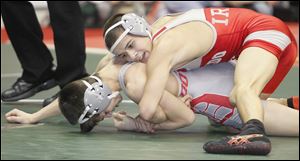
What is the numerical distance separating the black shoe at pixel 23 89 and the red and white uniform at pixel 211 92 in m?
1.48

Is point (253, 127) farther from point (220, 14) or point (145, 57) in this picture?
point (220, 14)

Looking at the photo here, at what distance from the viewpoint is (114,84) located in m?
4.56

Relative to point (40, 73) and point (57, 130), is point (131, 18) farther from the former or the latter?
point (40, 73)

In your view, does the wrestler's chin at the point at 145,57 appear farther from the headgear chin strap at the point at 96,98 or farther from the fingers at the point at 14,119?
the fingers at the point at 14,119

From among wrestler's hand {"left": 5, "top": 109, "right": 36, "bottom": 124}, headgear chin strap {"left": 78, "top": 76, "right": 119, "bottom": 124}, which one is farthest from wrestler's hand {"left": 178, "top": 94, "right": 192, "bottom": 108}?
wrestler's hand {"left": 5, "top": 109, "right": 36, "bottom": 124}

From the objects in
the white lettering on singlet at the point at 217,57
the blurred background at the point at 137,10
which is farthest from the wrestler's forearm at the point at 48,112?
the blurred background at the point at 137,10

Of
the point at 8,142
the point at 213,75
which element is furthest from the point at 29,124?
the point at 213,75

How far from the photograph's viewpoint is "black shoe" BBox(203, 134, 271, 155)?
12.8 feet

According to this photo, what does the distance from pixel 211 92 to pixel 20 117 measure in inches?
39.6

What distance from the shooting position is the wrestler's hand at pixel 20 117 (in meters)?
4.95

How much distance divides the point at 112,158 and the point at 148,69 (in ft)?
1.92

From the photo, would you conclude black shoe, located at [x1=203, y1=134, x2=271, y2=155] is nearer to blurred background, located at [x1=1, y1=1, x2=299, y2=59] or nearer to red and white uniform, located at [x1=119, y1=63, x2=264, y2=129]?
red and white uniform, located at [x1=119, y1=63, x2=264, y2=129]

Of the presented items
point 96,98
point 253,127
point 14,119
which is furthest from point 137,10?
point 253,127

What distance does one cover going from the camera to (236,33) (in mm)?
4648
